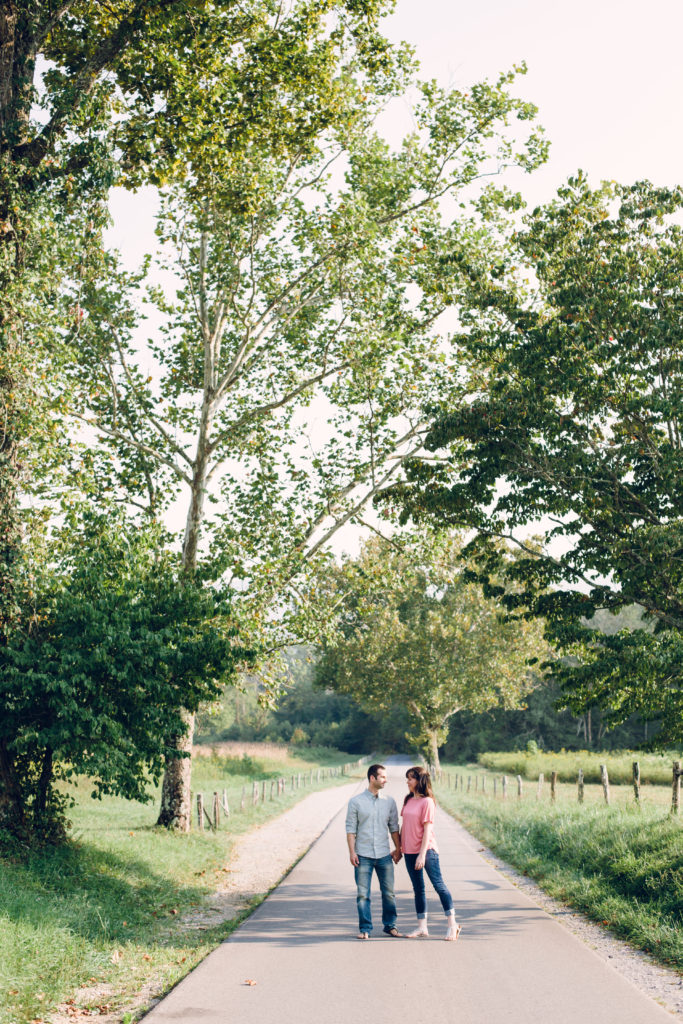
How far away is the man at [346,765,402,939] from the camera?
859 cm

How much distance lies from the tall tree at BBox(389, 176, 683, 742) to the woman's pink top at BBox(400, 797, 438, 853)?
113 inches

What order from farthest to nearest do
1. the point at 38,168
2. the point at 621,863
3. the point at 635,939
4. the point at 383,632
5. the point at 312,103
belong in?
the point at 383,632 → the point at 312,103 → the point at 38,168 → the point at 621,863 → the point at 635,939

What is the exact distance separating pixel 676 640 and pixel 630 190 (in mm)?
6000

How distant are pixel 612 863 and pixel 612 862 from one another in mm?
41

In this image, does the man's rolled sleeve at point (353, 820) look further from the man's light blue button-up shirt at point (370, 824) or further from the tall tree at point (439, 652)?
the tall tree at point (439, 652)

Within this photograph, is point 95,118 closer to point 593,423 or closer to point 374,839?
point 593,423

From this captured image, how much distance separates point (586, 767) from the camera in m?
42.4

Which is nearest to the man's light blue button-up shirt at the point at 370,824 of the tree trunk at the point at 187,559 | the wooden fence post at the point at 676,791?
the wooden fence post at the point at 676,791

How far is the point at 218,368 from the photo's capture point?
18281 millimetres

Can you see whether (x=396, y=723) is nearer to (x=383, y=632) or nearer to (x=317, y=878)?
(x=383, y=632)

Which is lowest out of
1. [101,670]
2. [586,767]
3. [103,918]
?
[586,767]

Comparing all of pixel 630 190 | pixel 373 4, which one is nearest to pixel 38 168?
pixel 373 4

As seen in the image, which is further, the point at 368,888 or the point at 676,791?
the point at 676,791

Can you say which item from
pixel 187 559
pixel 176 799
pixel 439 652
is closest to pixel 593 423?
pixel 187 559
